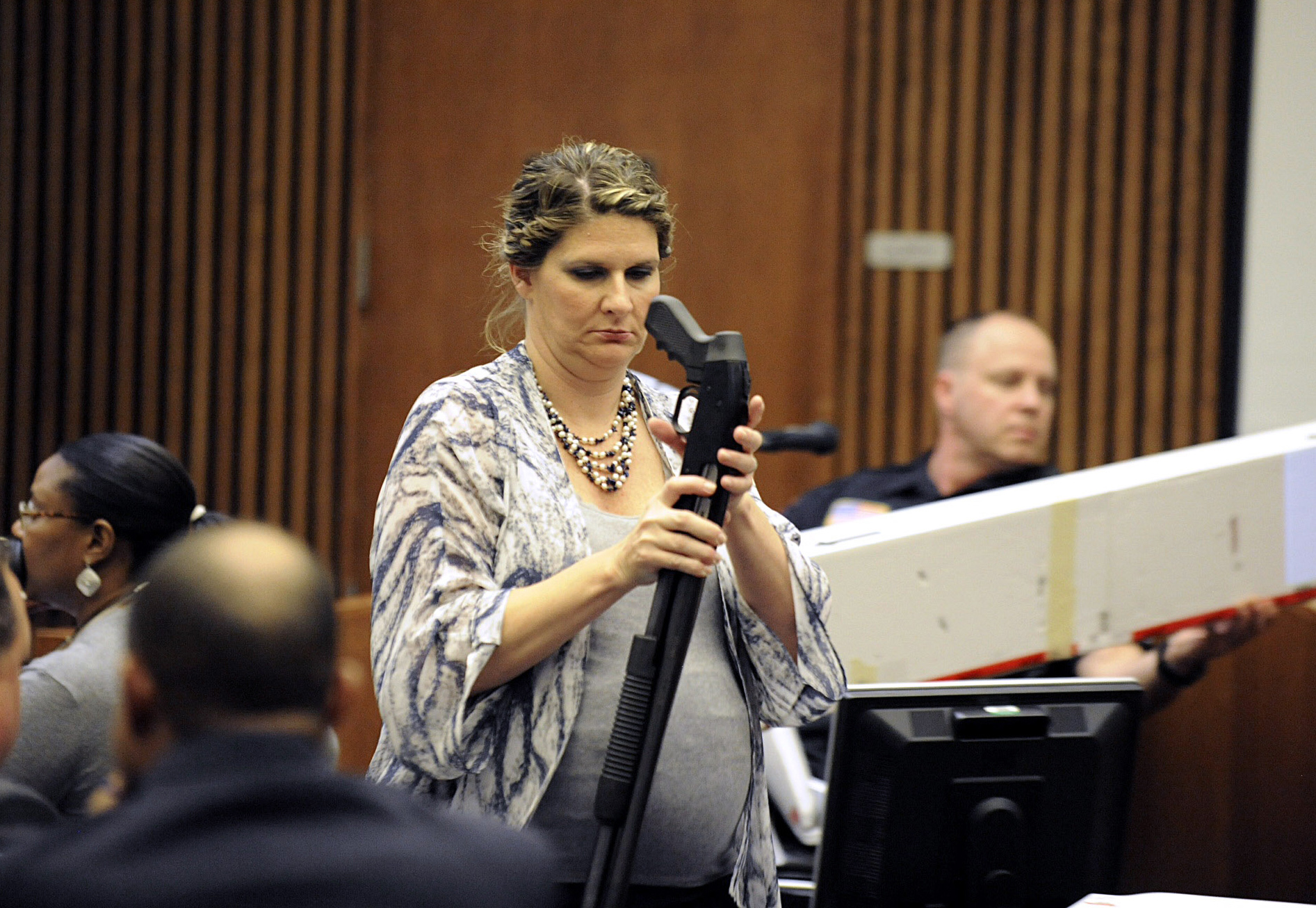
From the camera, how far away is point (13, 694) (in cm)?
133

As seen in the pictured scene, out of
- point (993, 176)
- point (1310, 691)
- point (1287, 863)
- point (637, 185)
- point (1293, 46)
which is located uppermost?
point (1293, 46)

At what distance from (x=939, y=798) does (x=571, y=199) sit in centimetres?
86

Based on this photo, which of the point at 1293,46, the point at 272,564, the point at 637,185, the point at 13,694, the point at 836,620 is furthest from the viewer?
the point at 1293,46

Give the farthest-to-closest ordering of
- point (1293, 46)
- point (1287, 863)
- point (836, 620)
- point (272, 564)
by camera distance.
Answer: point (1293, 46)
point (1287, 863)
point (836, 620)
point (272, 564)

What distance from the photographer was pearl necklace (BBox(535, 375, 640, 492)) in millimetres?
1708

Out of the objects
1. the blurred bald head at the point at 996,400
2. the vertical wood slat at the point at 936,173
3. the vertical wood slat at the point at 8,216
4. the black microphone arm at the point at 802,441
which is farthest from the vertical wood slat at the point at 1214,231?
the vertical wood slat at the point at 8,216

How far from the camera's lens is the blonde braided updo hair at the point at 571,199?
5.51ft

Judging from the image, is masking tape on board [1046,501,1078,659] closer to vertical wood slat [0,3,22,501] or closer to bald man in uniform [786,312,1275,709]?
bald man in uniform [786,312,1275,709]

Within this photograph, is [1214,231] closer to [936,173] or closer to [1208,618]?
[936,173]

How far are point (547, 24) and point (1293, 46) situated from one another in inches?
92.1

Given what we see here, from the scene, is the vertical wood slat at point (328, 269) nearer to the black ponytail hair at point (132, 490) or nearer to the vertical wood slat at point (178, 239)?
the vertical wood slat at point (178, 239)

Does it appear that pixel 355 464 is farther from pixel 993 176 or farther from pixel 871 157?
pixel 993 176

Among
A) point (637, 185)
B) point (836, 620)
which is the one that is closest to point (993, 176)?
point (836, 620)

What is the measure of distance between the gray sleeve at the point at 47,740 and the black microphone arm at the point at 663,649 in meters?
0.98
